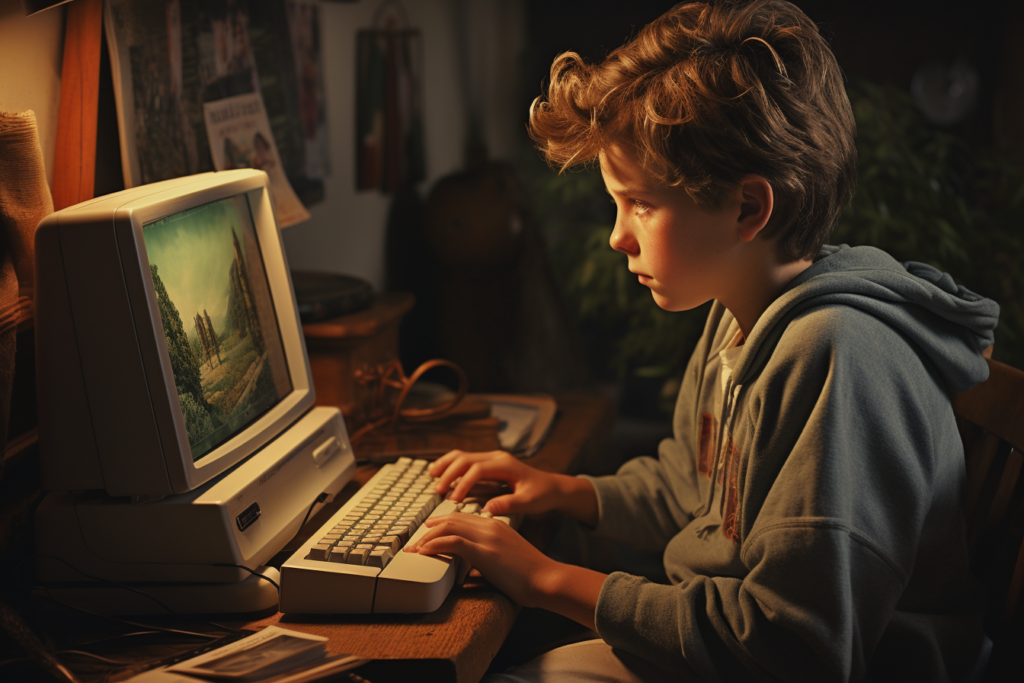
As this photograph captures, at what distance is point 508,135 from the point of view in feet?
9.68

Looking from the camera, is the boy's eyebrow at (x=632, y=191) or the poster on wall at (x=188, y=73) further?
the poster on wall at (x=188, y=73)

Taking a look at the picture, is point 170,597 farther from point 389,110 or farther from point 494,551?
point 389,110

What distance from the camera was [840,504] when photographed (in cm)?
69

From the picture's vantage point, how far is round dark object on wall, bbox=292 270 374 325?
1256 mm

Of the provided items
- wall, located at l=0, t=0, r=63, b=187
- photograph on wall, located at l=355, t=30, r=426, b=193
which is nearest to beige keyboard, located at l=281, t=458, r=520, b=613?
wall, located at l=0, t=0, r=63, b=187

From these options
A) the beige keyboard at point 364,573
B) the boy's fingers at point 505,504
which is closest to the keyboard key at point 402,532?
the beige keyboard at point 364,573

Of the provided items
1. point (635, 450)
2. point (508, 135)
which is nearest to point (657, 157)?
point (635, 450)

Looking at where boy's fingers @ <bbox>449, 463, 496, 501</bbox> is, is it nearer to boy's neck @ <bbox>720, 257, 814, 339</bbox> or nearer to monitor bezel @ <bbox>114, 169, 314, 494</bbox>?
monitor bezel @ <bbox>114, 169, 314, 494</bbox>

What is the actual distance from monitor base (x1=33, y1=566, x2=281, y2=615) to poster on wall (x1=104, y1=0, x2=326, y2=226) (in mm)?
543

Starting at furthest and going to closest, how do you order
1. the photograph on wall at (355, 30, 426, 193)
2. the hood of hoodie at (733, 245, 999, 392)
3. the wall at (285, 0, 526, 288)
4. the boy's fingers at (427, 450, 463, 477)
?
the photograph on wall at (355, 30, 426, 193) → the wall at (285, 0, 526, 288) → the boy's fingers at (427, 450, 463, 477) → the hood of hoodie at (733, 245, 999, 392)

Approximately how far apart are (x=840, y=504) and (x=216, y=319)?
0.65 meters

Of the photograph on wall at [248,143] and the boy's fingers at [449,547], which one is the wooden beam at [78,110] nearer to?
the photograph on wall at [248,143]

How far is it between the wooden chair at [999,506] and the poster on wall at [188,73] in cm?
108

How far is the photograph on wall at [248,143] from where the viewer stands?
→ 4.18 ft
